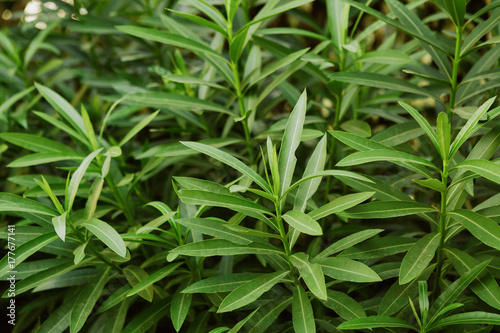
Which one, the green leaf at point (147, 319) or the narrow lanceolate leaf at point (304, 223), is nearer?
the narrow lanceolate leaf at point (304, 223)

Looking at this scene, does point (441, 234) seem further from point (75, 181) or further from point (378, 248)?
point (75, 181)

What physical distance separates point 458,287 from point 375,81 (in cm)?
43

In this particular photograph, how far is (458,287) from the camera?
0.76 m

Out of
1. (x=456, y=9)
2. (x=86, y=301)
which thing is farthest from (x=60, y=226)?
(x=456, y=9)

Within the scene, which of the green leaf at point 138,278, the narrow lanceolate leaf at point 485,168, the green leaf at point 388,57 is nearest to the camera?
the narrow lanceolate leaf at point 485,168

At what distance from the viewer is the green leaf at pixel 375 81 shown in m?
0.94

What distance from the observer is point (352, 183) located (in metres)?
0.85

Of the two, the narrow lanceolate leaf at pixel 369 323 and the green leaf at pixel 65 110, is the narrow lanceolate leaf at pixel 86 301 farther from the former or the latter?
the narrow lanceolate leaf at pixel 369 323

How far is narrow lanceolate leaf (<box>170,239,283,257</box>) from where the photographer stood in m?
0.77

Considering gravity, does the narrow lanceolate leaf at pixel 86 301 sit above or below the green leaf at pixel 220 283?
below

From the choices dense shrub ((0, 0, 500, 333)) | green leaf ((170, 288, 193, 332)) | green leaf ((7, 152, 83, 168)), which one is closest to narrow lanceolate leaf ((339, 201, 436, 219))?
dense shrub ((0, 0, 500, 333))

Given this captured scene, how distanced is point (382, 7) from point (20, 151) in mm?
1470

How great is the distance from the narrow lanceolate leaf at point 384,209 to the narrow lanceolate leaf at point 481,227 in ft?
0.19

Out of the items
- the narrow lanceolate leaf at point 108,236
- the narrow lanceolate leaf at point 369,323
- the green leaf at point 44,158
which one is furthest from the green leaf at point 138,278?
the narrow lanceolate leaf at point 369,323
